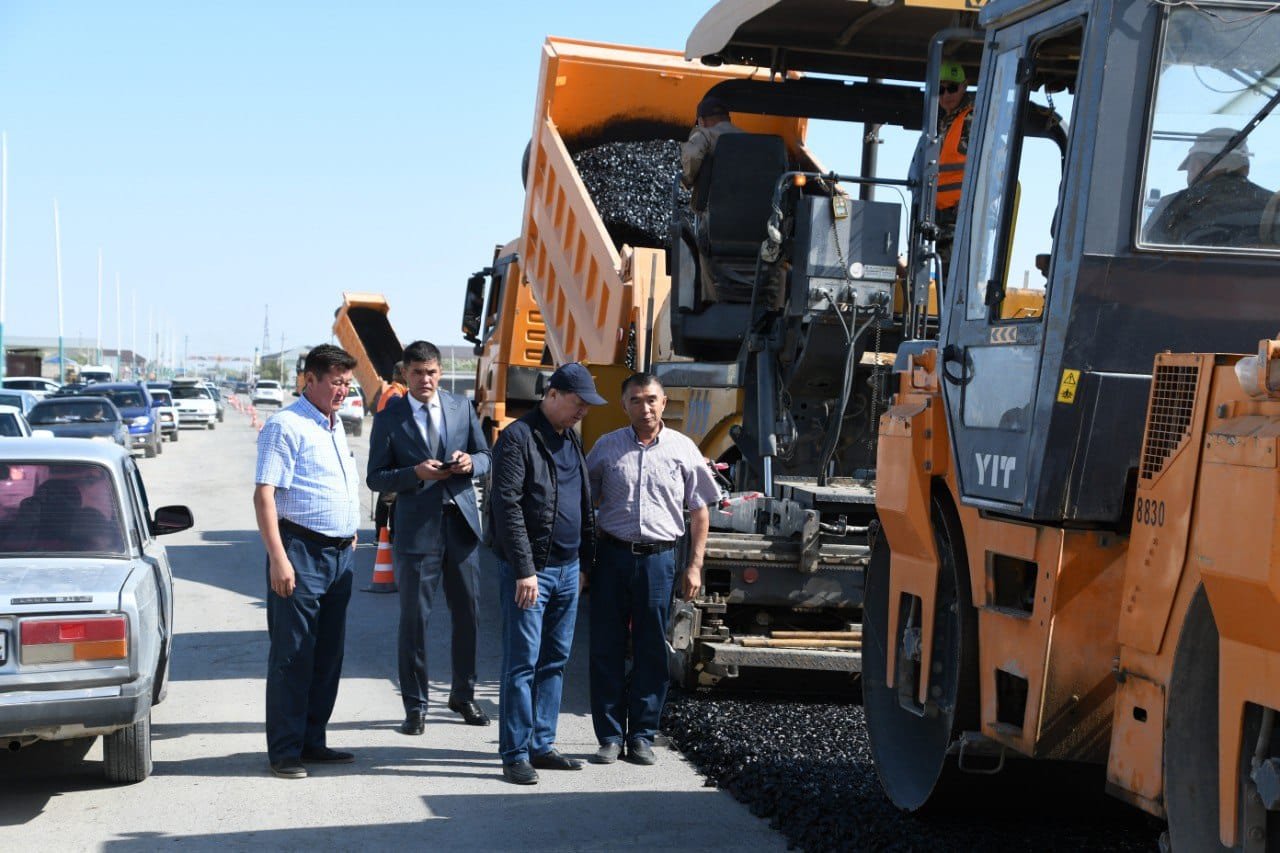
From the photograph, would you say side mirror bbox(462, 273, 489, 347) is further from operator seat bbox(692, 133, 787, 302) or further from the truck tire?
the truck tire

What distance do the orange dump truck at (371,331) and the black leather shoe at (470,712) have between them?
13545mm

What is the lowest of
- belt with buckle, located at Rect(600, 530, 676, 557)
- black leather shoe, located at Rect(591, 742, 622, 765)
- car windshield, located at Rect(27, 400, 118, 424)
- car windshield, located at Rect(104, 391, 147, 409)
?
car windshield, located at Rect(104, 391, 147, 409)

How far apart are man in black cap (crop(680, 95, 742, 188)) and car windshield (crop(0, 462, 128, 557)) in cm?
410

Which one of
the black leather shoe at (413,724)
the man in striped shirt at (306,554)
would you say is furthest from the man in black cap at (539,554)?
the black leather shoe at (413,724)

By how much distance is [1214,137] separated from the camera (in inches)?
166

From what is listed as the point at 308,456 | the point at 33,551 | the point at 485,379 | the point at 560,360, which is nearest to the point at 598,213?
the point at 560,360

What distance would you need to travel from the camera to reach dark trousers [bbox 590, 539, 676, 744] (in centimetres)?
686

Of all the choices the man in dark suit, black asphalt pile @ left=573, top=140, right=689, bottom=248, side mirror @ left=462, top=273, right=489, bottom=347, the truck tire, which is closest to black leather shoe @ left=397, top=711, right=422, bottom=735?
the man in dark suit

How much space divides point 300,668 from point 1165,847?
389 cm

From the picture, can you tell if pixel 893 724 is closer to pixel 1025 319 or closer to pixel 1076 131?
pixel 1025 319

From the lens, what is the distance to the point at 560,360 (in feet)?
41.5

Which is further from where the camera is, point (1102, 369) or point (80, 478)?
point (80, 478)

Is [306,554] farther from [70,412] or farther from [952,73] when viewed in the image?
[70,412]

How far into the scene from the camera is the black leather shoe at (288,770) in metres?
6.45
